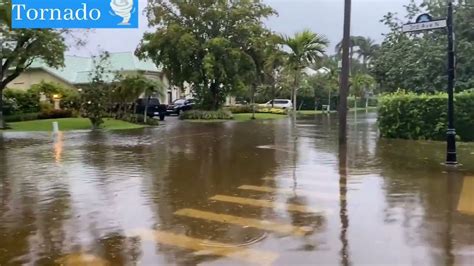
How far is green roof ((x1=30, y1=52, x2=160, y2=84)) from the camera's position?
47.8 metres

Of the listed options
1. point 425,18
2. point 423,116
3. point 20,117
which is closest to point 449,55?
point 425,18

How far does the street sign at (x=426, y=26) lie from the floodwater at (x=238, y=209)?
309 cm

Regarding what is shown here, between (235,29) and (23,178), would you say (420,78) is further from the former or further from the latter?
(23,178)

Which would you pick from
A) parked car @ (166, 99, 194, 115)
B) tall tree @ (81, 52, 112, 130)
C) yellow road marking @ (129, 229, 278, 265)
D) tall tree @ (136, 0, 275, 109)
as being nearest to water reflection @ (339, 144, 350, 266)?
yellow road marking @ (129, 229, 278, 265)

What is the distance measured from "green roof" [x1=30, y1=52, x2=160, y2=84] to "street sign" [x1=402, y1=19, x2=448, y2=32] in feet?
124

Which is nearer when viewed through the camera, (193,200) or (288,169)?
(193,200)

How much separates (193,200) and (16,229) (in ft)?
8.78

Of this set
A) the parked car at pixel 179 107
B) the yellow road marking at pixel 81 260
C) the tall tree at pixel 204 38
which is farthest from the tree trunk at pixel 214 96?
the yellow road marking at pixel 81 260

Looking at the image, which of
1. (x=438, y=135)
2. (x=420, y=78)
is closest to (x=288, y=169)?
(x=438, y=135)

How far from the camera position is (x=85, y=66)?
51812 millimetres

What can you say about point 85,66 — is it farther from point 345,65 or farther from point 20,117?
point 345,65

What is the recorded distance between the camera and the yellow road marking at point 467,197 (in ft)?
24.0

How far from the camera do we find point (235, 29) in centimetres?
3616

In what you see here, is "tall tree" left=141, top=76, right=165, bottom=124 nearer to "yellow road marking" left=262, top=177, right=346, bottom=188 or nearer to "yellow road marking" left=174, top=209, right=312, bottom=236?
"yellow road marking" left=262, top=177, right=346, bottom=188
